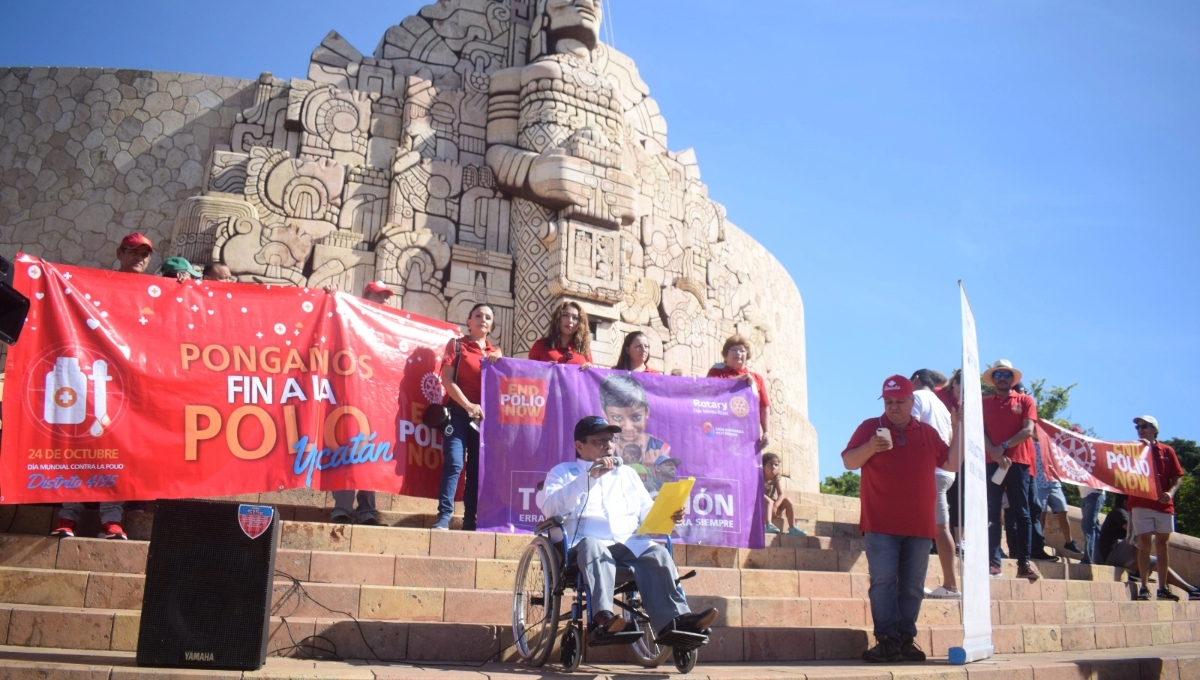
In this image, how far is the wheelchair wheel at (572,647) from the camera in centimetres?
469

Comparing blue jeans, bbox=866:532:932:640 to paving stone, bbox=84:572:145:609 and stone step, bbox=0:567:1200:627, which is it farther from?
paving stone, bbox=84:572:145:609

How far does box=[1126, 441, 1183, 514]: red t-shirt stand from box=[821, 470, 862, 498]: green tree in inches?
868

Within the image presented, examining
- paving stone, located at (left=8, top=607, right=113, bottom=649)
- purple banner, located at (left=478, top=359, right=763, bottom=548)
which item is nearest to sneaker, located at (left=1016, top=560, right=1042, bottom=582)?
purple banner, located at (left=478, top=359, right=763, bottom=548)

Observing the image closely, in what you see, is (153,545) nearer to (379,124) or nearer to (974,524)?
(974,524)

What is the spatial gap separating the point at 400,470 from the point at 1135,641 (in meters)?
5.85

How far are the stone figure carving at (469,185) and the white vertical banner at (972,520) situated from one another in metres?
6.83

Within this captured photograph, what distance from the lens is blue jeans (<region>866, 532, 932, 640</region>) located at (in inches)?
226

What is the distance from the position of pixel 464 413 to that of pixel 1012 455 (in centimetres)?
448

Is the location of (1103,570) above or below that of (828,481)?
below

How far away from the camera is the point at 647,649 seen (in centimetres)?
502

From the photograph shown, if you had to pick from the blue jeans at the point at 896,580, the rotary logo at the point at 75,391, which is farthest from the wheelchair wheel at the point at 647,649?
the rotary logo at the point at 75,391

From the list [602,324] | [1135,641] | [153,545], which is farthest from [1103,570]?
[153,545]

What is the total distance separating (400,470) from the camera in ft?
23.7

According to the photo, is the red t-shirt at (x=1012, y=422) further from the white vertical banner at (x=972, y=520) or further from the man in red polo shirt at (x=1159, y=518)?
the white vertical banner at (x=972, y=520)
